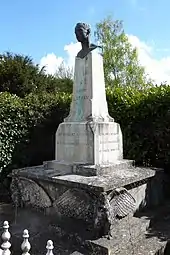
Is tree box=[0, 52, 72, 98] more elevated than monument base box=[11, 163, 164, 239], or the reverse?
tree box=[0, 52, 72, 98]

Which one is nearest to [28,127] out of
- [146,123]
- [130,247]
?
[146,123]

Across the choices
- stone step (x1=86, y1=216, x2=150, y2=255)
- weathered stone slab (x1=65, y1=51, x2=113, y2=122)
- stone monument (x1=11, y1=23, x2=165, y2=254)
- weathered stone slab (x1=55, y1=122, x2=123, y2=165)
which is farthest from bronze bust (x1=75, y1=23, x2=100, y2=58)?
stone step (x1=86, y1=216, x2=150, y2=255)

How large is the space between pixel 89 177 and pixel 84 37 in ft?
10.6

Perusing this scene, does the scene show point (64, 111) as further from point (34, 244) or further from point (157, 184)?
point (34, 244)

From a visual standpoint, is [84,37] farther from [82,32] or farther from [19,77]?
[19,77]

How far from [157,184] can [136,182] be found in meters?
1.14

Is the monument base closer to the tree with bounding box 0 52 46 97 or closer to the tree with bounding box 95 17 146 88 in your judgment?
the tree with bounding box 0 52 46 97

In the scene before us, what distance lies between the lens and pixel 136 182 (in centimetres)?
543

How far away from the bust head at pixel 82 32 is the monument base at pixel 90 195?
3087 mm

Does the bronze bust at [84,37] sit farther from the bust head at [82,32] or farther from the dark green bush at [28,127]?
the dark green bush at [28,127]

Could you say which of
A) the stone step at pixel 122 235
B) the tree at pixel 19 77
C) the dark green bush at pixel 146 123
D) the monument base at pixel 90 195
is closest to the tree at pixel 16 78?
the tree at pixel 19 77

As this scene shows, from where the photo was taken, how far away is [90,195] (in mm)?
4676

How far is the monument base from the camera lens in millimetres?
4430

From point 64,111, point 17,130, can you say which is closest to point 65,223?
point 17,130
